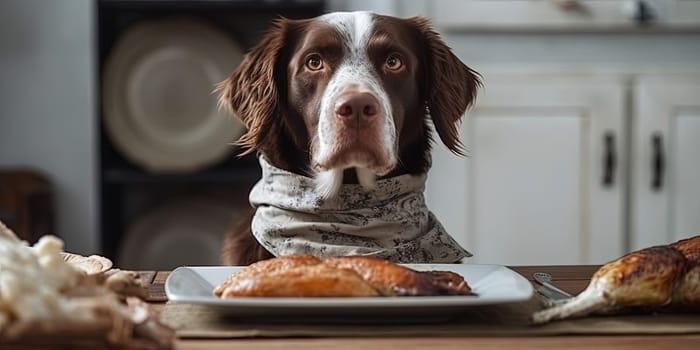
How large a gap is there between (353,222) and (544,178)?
165 centimetres

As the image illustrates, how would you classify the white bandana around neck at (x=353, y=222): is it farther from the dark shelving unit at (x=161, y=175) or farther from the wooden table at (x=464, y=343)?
the dark shelving unit at (x=161, y=175)

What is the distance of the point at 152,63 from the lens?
10.8 ft

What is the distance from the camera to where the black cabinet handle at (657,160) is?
3000 millimetres

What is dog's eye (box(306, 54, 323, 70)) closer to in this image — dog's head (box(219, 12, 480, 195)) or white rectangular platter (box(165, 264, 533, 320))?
dog's head (box(219, 12, 480, 195))

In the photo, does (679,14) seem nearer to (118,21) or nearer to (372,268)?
(118,21)

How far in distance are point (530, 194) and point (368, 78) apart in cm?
165

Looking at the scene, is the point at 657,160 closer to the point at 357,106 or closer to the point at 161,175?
the point at 161,175

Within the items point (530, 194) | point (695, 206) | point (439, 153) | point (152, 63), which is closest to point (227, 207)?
point (152, 63)

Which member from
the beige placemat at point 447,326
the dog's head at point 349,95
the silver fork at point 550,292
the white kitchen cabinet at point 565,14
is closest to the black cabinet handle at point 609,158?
the white kitchen cabinet at point 565,14

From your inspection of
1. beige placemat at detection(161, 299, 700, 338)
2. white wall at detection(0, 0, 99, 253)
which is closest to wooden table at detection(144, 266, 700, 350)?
beige placemat at detection(161, 299, 700, 338)

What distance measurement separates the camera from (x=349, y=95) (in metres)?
1.36

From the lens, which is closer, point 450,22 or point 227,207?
point 450,22

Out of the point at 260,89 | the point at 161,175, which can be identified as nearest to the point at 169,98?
the point at 161,175

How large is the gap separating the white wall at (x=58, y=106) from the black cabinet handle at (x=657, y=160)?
1.83 meters
